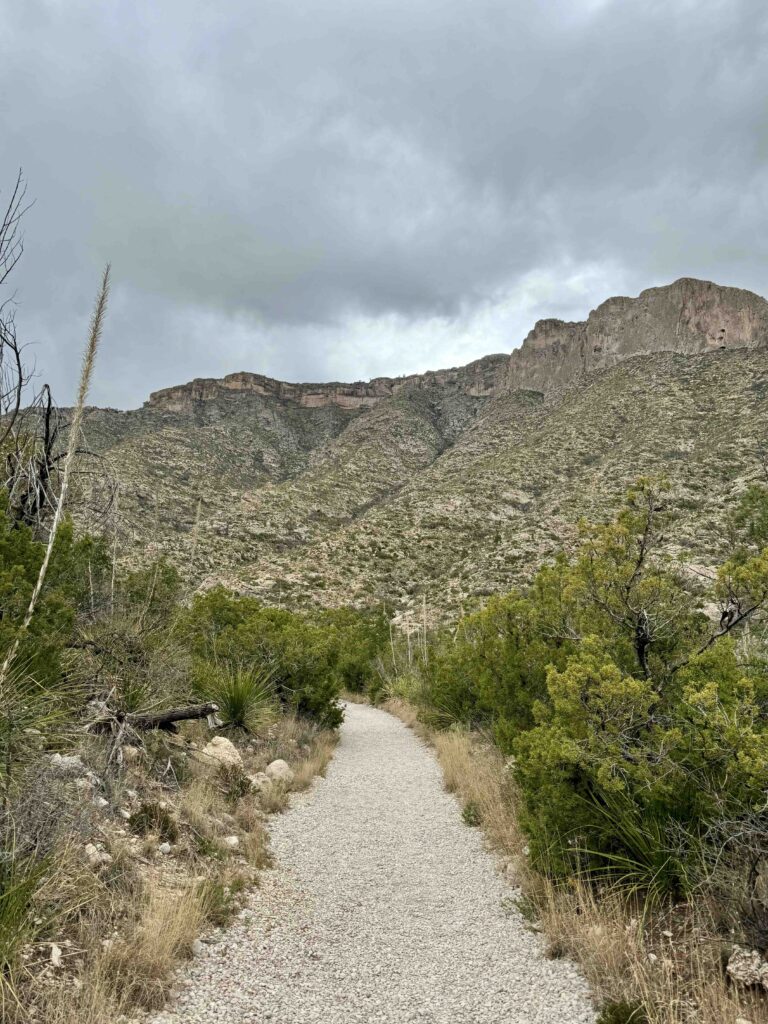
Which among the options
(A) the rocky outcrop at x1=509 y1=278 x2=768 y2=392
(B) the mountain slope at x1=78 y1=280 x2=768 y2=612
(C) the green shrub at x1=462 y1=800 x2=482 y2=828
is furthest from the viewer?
(A) the rocky outcrop at x1=509 y1=278 x2=768 y2=392

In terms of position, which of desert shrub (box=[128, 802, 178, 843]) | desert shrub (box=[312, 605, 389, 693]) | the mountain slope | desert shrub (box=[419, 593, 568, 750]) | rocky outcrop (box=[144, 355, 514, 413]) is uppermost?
→ rocky outcrop (box=[144, 355, 514, 413])

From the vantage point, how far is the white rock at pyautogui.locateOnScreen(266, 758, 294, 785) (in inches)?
310

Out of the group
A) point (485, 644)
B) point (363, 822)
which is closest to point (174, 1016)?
point (363, 822)

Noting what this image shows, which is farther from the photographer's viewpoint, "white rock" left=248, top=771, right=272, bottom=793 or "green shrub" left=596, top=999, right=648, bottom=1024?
"white rock" left=248, top=771, right=272, bottom=793

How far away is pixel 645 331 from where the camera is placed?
62.8 m

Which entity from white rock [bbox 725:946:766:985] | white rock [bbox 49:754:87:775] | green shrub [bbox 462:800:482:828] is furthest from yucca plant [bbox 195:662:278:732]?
white rock [bbox 725:946:766:985]

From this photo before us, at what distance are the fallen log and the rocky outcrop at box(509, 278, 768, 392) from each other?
6040 cm

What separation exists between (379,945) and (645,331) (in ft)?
227

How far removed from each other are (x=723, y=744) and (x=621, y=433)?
41458mm

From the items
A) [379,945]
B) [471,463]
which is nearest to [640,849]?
[379,945]

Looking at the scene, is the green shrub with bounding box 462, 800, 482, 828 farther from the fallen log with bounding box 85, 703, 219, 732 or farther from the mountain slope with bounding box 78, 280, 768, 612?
the mountain slope with bounding box 78, 280, 768, 612

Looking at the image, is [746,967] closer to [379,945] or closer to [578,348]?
[379,945]

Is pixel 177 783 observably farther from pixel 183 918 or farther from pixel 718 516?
pixel 718 516

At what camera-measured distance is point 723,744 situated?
3479 millimetres
